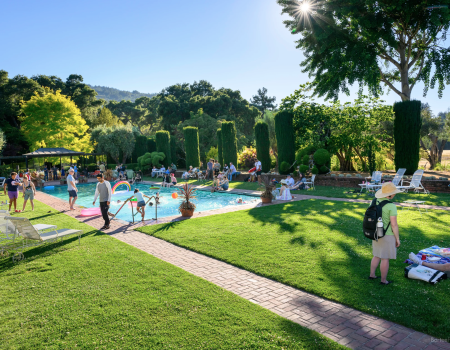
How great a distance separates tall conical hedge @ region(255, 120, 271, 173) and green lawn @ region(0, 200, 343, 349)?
713 inches

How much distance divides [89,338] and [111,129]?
3373 centimetres

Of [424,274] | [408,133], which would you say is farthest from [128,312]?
[408,133]

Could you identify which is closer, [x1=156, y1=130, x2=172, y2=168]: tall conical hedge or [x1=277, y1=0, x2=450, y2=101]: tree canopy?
[x1=277, y1=0, x2=450, y2=101]: tree canopy

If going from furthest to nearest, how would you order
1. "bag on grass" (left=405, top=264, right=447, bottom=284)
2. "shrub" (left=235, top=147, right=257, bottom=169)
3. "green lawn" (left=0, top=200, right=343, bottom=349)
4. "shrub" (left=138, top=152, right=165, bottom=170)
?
"shrub" (left=138, top=152, right=165, bottom=170) < "shrub" (left=235, top=147, right=257, bottom=169) < "bag on grass" (left=405, top=264, right=447, bottom=284) < "green lawn" (left=0, top=200, right=343, bottom=349)

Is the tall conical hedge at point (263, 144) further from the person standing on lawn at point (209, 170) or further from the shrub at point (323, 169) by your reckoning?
the shrub at point (323, 169)

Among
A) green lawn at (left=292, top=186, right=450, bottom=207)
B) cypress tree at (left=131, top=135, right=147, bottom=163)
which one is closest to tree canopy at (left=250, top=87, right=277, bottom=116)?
cypress tree at (left=131, top=135, right=147, bottom=163)

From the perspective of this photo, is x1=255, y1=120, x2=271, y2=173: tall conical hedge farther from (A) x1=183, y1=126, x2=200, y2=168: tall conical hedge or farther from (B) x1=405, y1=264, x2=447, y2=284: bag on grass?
(B) x1=405, y1=264, x2=447, y2=284: bag on grass

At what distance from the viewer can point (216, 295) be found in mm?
4613

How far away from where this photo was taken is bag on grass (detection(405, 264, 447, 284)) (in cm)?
482

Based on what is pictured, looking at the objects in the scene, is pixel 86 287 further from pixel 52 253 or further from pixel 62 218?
pixel 62 218

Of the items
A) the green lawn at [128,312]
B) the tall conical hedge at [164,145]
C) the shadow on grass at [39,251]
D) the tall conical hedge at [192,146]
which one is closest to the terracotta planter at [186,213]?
the shadow on grass at [39,251]

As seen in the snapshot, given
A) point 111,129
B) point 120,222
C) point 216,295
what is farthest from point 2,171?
point 216,295

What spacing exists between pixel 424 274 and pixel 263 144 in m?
18.9

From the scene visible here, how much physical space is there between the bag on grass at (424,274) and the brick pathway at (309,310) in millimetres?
1555
